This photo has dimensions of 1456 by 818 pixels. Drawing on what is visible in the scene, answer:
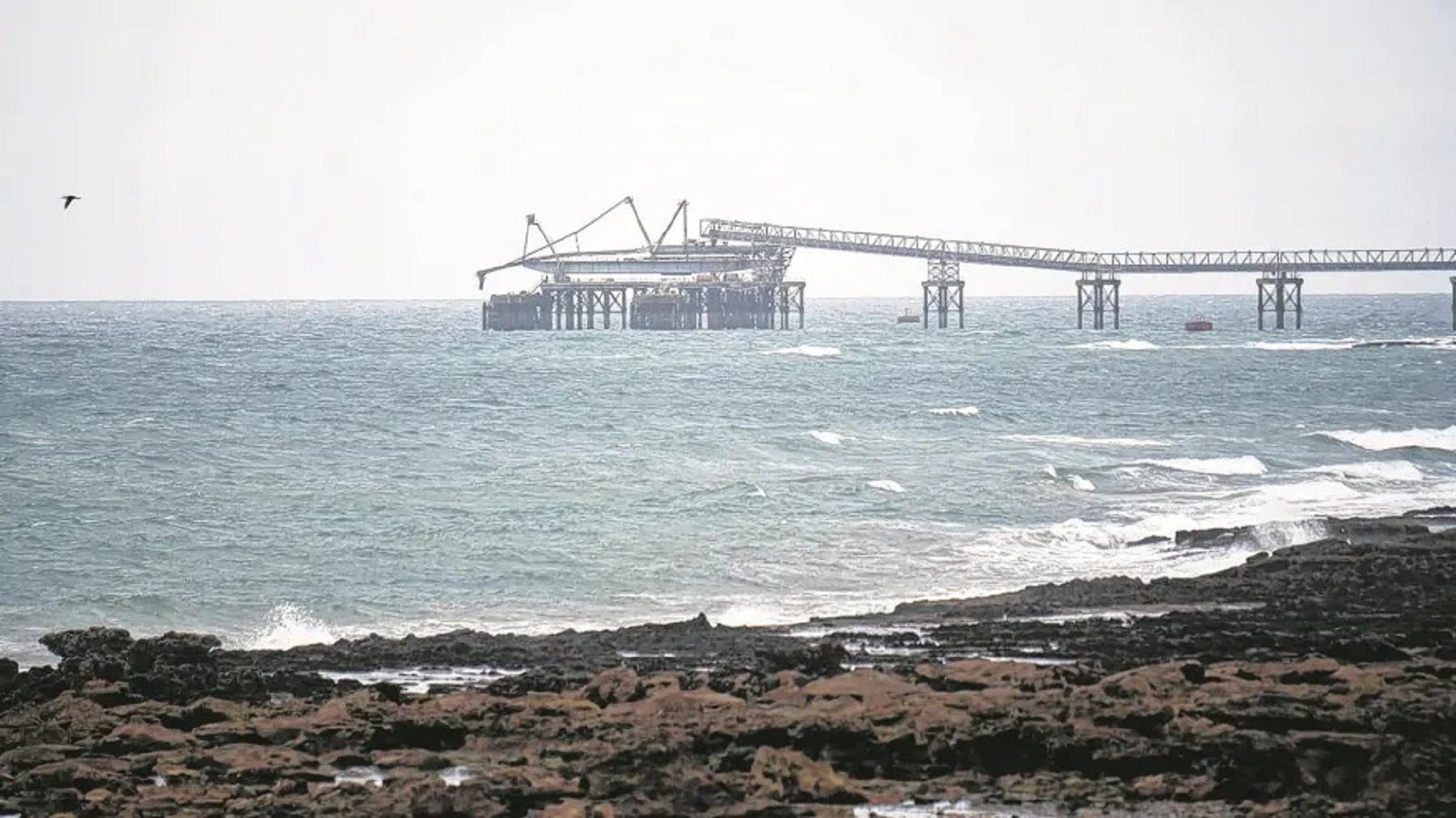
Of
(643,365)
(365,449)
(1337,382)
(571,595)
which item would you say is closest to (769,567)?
(571,595)

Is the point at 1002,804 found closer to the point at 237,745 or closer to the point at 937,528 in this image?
the point at 237,745

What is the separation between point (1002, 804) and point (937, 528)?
20.6 meters

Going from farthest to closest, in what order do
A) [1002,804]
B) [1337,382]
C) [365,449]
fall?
[1337,382]
[365,449]
[1002,804]

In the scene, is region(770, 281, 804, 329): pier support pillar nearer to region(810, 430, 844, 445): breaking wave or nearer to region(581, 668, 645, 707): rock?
region(810, 430, 844, 445): breaking wave

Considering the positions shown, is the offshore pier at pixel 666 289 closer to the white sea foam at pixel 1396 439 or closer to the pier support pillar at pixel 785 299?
the pier support pillar at pixel 785 299

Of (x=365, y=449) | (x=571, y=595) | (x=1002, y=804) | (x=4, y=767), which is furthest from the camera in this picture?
(x=365, y=449)

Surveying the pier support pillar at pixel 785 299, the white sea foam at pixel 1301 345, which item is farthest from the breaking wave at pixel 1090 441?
the pier support pillar at pixel 785 299

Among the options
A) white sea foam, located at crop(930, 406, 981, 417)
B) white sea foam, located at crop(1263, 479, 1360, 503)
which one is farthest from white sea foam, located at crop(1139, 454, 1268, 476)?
white sea foam, located at crop(930, 406, 981, 417)

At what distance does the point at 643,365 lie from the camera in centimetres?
8950

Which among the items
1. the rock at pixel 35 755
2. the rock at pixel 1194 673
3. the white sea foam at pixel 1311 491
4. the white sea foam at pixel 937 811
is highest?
the rock at pixel 1194 673

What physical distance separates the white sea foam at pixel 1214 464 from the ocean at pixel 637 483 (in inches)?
4.7

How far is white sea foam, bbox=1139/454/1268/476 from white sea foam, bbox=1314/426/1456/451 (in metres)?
5.00

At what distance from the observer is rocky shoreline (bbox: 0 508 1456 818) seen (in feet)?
43.1

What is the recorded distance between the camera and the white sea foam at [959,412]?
58.7m
